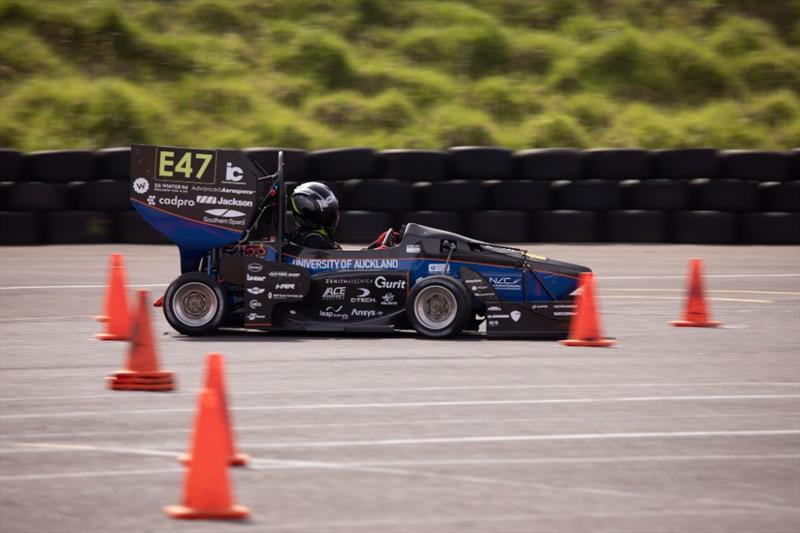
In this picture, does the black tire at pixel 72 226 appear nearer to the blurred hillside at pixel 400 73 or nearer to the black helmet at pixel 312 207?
the blurred hillside at pixel 400 73

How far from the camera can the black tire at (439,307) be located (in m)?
11.1

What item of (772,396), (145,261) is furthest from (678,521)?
(145,261)

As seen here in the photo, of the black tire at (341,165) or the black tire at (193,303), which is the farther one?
the black tire at (341,165)

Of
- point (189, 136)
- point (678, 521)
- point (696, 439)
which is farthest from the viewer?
point (189, 136)

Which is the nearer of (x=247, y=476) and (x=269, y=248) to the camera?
(x=247, y=476)

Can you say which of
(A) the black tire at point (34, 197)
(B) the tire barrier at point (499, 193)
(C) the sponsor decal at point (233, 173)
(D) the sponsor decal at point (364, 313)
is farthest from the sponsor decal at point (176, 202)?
(A) the black tire at point (34, 197)

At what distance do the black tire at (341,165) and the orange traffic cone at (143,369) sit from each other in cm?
1050

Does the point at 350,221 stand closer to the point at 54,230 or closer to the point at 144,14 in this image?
the point at 54,230

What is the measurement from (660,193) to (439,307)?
9.12 m

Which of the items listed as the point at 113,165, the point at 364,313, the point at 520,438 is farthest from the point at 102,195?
the point at 520,438

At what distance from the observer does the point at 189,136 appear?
78.7 feet

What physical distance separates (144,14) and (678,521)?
26186mm

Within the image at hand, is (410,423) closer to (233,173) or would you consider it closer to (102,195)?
(233,173)

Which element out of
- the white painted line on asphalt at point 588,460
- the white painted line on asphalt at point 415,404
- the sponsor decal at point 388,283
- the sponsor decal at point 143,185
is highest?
the sponsor decal at point 143,185
